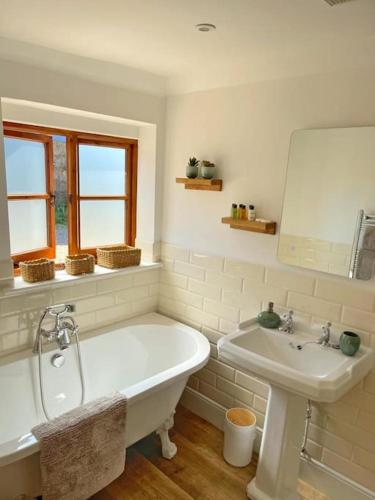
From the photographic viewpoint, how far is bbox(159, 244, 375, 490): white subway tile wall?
1863mm

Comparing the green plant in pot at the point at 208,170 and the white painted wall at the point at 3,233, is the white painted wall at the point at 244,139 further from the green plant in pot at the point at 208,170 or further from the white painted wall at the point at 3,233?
the white painted wall at the point at 3,233

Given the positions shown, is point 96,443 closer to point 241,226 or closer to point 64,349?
point 64,349

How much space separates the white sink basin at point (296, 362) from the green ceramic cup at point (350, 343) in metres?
0.03

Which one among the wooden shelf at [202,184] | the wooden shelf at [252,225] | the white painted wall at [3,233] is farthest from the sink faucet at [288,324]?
the white painted wall at [3,233]

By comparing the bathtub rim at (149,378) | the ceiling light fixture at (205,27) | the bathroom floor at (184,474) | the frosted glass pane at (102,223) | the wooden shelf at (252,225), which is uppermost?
the ceiling light fixture at (205,27)

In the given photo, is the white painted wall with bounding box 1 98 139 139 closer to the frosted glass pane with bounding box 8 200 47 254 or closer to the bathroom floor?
the frosted glass pane with bounding box 8 200 47 254

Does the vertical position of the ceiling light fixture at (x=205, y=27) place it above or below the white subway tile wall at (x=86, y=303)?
above

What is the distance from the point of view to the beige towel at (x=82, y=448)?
58.8 inches

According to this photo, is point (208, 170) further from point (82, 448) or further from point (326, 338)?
point (82, 448)

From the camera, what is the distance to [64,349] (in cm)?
223

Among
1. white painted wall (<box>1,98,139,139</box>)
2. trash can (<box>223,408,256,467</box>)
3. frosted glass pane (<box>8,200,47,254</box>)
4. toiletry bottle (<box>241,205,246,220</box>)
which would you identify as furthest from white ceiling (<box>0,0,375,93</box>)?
trash can (<box>223,408,256,467</box>)

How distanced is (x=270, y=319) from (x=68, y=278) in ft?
4.24

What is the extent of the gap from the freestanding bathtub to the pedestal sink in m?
0.38

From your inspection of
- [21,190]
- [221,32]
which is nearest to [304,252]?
[221,32]
